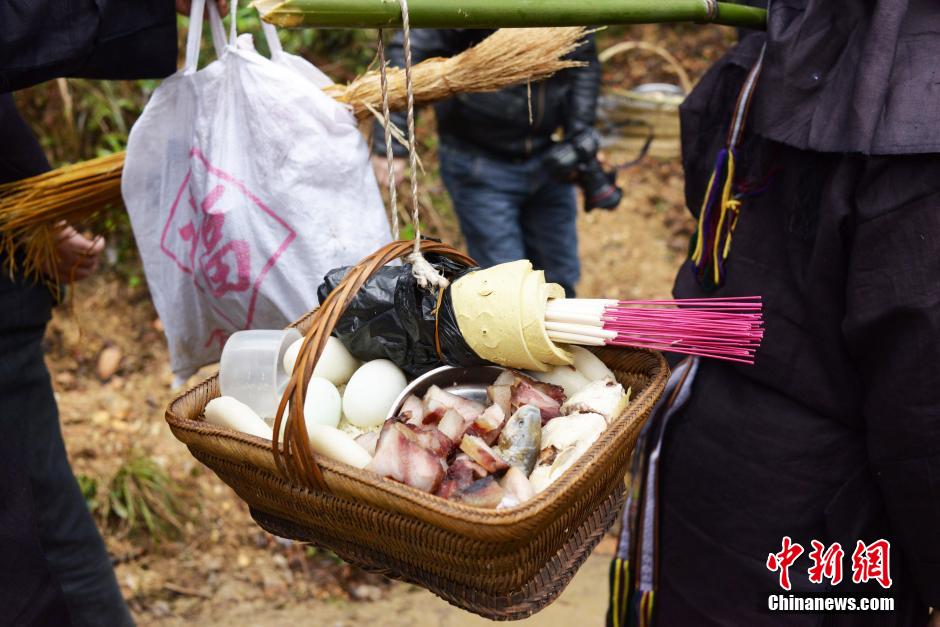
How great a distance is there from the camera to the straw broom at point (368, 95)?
64.6 inches

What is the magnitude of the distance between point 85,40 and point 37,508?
3.35 ft

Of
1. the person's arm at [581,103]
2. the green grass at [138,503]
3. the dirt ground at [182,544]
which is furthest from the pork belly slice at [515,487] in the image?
the person's arm at [581,103]

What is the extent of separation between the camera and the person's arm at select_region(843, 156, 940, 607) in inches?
48.1

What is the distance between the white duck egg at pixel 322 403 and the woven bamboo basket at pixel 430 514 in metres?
0.12

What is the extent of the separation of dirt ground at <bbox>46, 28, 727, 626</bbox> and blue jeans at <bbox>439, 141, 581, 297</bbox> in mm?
1153

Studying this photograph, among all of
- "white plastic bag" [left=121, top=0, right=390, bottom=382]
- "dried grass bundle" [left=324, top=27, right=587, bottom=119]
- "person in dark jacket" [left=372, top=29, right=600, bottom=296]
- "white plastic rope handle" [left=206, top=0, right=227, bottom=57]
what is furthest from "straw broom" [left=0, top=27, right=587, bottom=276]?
"person in dark jacket" [left=372, top=29, right=600, bottom=296]

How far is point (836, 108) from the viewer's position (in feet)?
4.25

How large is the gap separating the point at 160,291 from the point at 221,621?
1309 millimetres

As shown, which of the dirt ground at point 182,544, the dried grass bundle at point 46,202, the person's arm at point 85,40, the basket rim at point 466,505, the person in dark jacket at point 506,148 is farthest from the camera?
the person in dark jacket at point 506,148

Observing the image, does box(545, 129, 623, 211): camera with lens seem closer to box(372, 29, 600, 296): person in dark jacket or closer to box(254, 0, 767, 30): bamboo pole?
box(372, 29, 600, 296): person in dark jacket

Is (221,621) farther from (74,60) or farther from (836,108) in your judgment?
(836,108)

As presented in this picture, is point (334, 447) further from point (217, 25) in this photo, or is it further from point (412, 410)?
point (217, 25)

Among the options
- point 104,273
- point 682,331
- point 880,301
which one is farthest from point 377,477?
point 104,273

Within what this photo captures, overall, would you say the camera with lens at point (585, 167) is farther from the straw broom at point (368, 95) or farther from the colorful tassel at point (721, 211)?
the colorful tassel at point (721, 211)
